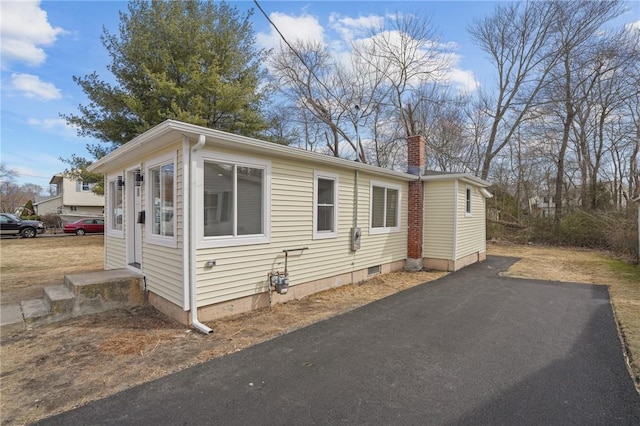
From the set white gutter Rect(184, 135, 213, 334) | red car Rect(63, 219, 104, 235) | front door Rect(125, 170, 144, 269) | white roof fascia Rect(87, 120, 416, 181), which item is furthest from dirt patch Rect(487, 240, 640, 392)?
red car Rect(63, 219, 104, 235)

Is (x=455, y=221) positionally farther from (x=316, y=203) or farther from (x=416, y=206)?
(x=316, y=203)

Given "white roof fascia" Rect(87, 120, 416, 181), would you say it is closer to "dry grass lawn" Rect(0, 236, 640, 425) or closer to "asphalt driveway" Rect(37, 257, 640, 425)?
Answer: "dry grass lawn" Rect(0, 236, 640, 425)

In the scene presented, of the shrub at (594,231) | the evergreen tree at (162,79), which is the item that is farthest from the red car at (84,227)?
the shrub at (594,231)

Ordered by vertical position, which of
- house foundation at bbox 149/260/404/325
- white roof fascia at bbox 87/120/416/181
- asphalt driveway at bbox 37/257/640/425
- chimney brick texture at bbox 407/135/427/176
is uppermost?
chimney brick texture at bbox 407/135/427/176

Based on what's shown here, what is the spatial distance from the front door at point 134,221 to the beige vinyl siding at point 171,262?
0.55m

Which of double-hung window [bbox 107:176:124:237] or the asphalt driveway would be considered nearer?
the asphalt driveway

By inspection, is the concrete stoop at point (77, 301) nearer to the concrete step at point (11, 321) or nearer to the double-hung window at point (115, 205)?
the concrete step at point (11, 321)

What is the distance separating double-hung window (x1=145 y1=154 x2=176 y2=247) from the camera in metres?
4.98

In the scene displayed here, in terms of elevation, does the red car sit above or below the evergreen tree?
below

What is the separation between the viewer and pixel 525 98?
63.4ft

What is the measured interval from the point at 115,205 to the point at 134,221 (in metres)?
1.56

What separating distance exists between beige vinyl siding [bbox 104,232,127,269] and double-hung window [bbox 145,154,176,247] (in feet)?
5.94

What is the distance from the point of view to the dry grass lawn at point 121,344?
9.86 ft

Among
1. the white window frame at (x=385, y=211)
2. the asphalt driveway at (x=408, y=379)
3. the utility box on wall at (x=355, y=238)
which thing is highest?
the white window frame at (x=385, y=211)
